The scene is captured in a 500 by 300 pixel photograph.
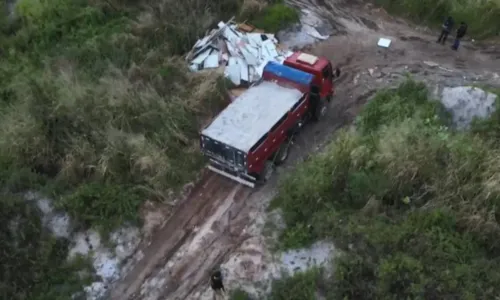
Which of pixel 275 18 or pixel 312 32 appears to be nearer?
pixel 275 18

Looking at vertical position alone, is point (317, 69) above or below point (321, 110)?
above

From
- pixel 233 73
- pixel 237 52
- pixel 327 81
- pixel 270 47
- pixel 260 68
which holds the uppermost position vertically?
pixel 327 81

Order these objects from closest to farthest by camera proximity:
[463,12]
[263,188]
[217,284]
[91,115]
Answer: [217,284], [263,188], [91,115], [463,12]

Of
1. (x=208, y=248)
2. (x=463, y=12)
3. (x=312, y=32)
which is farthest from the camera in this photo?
(x=312, y=32)

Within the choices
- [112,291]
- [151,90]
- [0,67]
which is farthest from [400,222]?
[0,67]

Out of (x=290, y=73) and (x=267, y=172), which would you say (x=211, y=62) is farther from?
(x=267, y=172)

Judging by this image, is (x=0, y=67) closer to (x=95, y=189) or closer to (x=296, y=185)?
(x=95, y=189)

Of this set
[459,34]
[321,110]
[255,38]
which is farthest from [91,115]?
[459,34]
